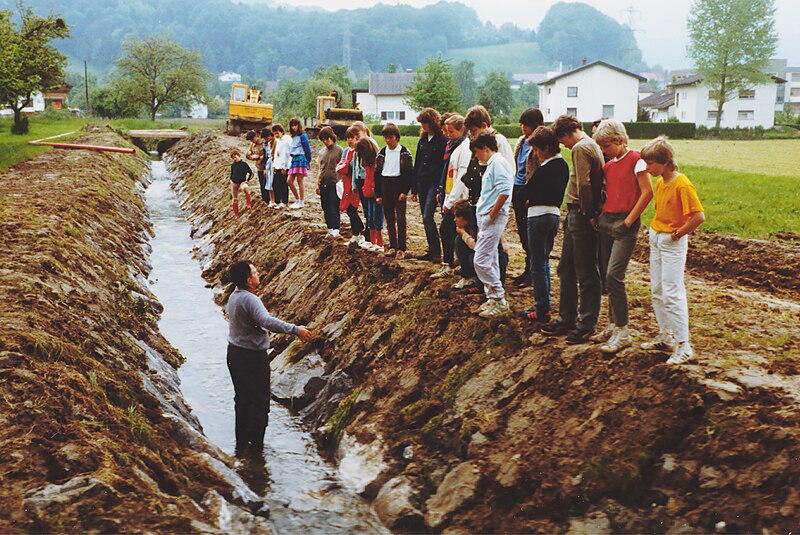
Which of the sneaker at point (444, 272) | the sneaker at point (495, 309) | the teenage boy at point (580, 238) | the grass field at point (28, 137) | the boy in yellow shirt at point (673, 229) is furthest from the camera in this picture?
the grass field at point (28, 137)


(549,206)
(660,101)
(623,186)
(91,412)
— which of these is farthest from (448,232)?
(660,101)

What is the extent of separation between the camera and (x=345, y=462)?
30.5 feet

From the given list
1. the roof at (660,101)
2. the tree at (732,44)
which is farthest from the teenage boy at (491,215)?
the roof at (660,101)

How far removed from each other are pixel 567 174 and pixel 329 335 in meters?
Result: 4.91

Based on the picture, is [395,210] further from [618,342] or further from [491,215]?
[618,342]

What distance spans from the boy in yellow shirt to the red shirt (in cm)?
38

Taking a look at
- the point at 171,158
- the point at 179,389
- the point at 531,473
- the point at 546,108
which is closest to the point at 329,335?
the point at 179,389

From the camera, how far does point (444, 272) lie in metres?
11.6

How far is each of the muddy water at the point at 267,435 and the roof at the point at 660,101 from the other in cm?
9266

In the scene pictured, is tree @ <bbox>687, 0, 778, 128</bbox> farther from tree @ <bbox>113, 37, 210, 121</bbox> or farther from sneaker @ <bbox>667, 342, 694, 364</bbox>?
sneaker @ <bbox>667, 342, 694, 364</bbox>

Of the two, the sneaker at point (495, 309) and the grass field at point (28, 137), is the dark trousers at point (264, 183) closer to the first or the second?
the sneaker at point (495, 309)

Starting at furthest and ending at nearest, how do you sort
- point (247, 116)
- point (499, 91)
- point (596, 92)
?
1. point (499, 91)
2. point (596, 92)
3. point (247, 116)

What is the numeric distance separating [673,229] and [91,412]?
590cm

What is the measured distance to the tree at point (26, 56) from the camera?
3534 cm
